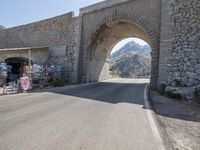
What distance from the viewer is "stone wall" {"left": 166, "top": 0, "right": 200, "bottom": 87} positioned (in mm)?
14297

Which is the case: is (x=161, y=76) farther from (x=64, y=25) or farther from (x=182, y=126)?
(x=64, y=25)

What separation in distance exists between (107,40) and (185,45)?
1108cm

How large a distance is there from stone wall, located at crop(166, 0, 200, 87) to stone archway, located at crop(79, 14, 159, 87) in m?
1.90

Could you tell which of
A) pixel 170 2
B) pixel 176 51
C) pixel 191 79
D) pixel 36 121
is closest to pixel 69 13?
pixel 170 2

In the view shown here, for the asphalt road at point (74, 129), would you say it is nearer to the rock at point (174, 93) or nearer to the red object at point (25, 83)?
the rock at point (174, 93)

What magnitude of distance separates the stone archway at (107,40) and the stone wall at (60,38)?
113 cm

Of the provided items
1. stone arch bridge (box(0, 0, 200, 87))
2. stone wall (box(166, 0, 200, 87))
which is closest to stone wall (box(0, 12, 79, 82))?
stone arch bridge (box(0, 0, 200, 87))

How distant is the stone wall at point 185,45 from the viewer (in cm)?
1430

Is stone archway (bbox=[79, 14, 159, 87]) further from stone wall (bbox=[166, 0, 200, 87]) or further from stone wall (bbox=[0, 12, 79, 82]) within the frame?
stone wall (bbox=[166, 0, 200, 87])

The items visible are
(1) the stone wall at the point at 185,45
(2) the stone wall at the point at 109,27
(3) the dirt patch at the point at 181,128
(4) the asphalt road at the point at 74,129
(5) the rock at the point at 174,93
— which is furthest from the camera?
(2) the stone wall at the point at 109,27

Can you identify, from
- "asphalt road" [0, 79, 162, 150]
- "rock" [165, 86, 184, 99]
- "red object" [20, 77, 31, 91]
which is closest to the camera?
"asphalt road" [0, 79, 162, 150]

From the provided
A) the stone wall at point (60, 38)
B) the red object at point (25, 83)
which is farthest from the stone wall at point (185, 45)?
the stone wall at point (60, 38)

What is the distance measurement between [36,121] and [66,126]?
3.23 feet

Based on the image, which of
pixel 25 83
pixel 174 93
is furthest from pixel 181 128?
pixel 25 83
